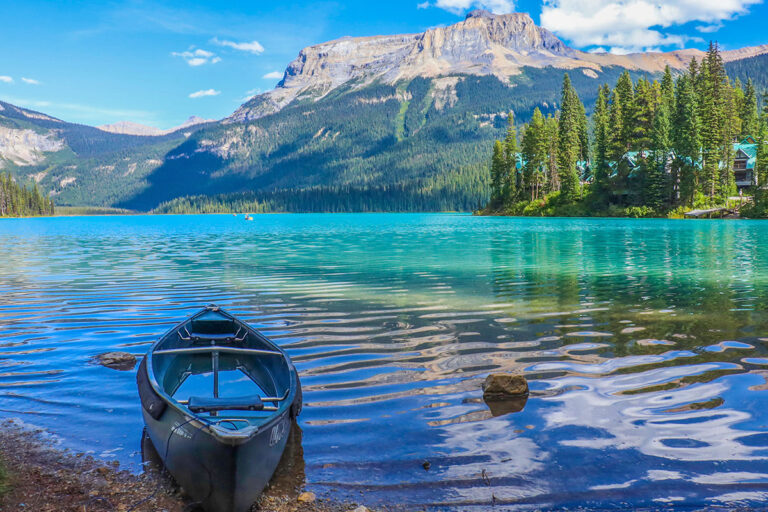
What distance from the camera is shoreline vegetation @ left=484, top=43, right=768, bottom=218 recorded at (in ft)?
268

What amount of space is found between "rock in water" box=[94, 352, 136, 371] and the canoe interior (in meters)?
1.79

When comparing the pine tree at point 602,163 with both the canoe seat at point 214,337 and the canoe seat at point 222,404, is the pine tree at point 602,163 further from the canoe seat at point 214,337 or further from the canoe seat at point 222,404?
the canoe seat at point 222,404

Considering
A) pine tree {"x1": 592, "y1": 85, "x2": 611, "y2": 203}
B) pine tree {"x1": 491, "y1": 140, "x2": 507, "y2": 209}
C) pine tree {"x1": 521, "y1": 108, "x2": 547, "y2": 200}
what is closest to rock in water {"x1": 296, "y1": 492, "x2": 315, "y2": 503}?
pine tree {"x1": 592, "y1": 85, "x2": 611, "y2": 203}

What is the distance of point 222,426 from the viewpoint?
650cm

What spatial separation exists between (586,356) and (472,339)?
2837 mm

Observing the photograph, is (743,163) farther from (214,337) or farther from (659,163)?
(214,337)

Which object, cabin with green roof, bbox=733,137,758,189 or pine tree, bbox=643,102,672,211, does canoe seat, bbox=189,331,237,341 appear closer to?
pine tree, bbox=643,102,672,211

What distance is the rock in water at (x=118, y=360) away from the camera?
1203cm

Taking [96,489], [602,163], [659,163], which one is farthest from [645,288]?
[602,163]

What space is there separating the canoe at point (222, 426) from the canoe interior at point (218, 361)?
0.03m

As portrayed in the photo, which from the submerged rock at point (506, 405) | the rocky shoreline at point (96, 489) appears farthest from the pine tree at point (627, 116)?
the rocky shoreline at point (96, 489)

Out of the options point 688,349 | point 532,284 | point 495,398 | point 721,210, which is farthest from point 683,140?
point 495,398

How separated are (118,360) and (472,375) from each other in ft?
25.2

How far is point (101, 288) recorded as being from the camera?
80.7ft
